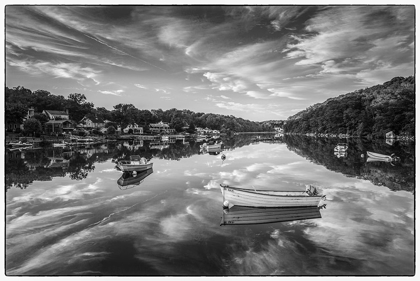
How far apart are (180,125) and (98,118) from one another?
60.2 ft

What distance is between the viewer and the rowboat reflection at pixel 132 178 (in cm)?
978

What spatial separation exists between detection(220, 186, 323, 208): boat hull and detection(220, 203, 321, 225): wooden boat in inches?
4.2

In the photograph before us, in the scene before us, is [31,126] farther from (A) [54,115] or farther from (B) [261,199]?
(B) [261,199]

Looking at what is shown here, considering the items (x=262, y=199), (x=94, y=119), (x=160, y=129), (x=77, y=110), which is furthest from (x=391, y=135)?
(x=77, y=110)

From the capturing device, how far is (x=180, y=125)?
65.4 metres

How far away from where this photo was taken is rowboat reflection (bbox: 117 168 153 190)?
978 cm

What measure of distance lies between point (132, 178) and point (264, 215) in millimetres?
6234

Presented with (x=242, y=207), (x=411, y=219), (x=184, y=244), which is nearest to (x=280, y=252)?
(x=184, y=244)

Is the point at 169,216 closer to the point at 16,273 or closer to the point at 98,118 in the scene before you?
the point at 16,273

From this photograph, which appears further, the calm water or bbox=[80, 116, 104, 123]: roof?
bbox=[80, 116, 104, 123]: roof

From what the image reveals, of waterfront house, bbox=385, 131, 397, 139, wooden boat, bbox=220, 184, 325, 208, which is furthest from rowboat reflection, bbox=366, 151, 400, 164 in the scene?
waterfront house, bbox=385, 131, 397, 139

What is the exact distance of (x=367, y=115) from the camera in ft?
141

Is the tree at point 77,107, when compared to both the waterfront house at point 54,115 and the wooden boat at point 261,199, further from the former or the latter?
the wooden boat at point 261,199

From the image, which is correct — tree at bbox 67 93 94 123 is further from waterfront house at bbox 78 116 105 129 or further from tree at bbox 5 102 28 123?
tree at bbox 5 102 28 123
